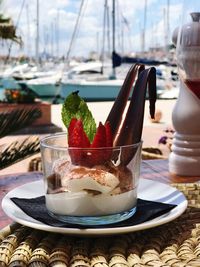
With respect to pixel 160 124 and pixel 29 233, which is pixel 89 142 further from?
pixel 160 124

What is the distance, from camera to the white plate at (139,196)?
0.71m

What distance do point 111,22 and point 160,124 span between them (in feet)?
43.0

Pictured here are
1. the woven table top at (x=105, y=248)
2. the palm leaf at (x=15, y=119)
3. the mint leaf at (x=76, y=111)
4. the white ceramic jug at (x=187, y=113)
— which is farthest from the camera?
the palm leaf at (x=15, y=119)

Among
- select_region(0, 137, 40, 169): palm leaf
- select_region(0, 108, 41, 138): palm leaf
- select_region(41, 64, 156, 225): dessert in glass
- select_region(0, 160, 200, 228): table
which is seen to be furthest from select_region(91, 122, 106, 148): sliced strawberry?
select_region(0, 108, 41, 138): palm leaf

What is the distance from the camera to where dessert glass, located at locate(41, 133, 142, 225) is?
77 cm

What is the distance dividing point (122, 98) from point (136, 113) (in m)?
0.08

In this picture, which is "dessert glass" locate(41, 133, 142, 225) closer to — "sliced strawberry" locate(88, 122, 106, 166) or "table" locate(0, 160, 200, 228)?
"sliced strawberry" locate(88, 122, 106, 166)

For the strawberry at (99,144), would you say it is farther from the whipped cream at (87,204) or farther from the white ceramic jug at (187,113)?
the white ceramic jug at (187,113)

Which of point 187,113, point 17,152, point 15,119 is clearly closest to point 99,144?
point 187,113

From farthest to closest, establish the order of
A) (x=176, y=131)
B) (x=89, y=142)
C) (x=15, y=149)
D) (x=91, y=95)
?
1. (x=91, y=95)
2. (x=15, y=149)
3. (x=176, y=131)
4. (x=89, y=142)

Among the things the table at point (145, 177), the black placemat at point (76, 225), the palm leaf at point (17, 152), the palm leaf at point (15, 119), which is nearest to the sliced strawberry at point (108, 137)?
the black placemat at point (76, 225)

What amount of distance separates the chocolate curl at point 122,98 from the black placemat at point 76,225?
15cm

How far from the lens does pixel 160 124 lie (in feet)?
30.8

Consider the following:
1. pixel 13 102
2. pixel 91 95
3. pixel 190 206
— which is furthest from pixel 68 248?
pixel 91 95
